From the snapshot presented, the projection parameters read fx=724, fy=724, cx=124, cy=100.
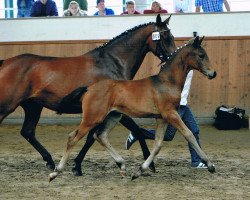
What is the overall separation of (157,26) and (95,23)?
6.00 metres

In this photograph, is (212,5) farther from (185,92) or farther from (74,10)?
(185,92)

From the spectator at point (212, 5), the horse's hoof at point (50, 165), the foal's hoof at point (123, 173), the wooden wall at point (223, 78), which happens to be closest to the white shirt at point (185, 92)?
the foal's hoof at point (123, 173)

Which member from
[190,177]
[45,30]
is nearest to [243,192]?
[190,177]

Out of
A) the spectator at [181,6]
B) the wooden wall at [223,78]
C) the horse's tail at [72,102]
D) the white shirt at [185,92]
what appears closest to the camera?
the horse's tail at [72,102]

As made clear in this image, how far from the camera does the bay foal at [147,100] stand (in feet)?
27.9

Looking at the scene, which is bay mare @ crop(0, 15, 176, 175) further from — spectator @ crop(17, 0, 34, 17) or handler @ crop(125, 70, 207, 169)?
spectator @ crop(17, 0, 34, 17)

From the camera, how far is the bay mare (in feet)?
30.2

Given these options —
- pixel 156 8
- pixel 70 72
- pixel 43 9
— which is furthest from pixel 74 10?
pixel 70 72

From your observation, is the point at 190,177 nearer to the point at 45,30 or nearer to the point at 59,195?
the point at 59,195

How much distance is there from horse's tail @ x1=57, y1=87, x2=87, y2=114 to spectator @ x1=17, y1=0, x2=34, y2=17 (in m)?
7.89

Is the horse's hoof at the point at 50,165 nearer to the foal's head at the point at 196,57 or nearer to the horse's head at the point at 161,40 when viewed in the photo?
the horse's head at the point at 161,40

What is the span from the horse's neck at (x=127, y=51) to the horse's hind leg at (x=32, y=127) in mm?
1175

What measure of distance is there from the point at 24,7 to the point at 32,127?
748cm

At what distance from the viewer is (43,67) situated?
30.6 ft
